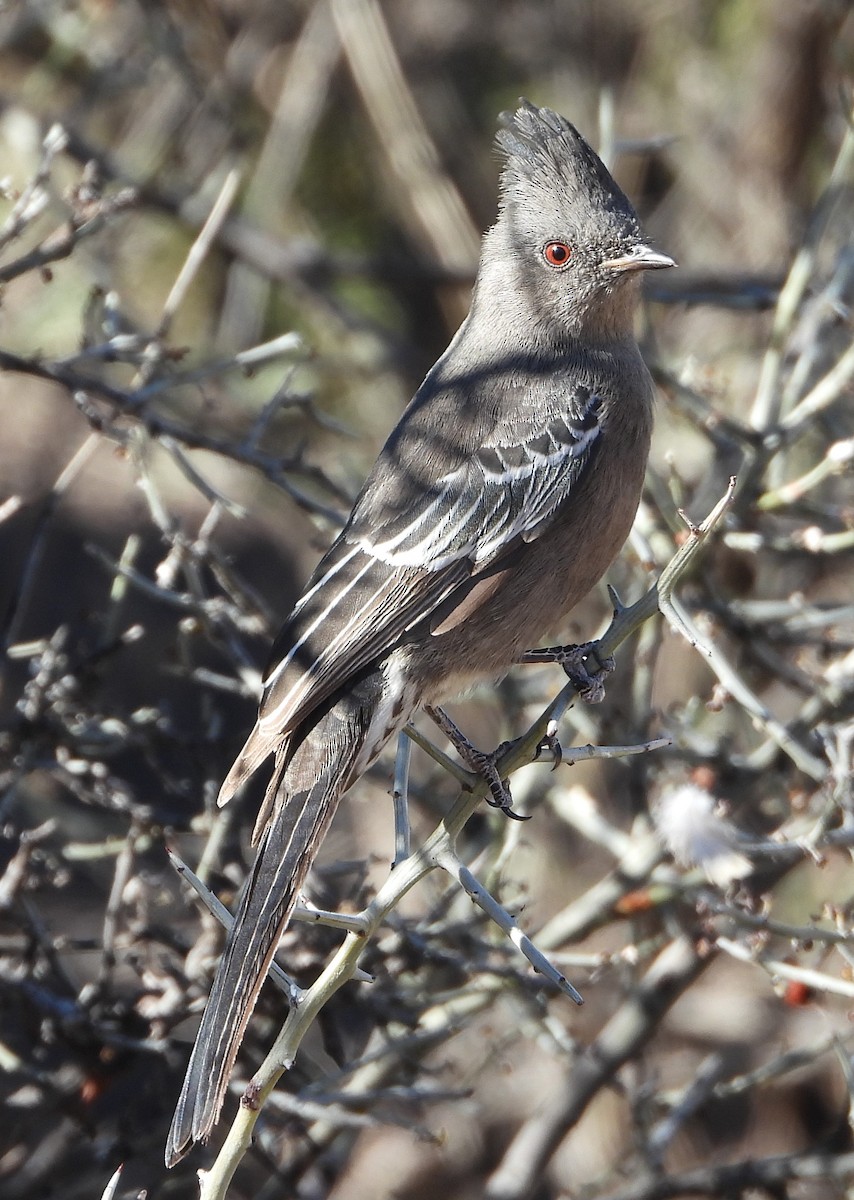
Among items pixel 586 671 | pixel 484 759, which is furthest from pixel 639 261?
pixel 484 759

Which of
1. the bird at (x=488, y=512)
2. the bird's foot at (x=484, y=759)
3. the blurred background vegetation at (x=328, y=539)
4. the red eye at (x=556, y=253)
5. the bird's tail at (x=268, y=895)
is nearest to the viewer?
the bird's tail at (x=268, y=895)

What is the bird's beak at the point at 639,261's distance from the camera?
423cm

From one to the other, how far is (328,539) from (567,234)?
4.25 ft

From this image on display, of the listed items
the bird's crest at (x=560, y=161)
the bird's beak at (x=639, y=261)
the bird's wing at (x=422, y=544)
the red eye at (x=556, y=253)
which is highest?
the bird's crest at (x=560, y=161)

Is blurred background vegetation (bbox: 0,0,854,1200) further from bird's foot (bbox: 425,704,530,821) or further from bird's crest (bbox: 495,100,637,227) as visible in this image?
bird's crest (bbox: 495,100,637,227)

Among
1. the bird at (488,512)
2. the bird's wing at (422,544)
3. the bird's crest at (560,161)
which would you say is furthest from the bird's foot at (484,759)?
the bird's crest at (560,161)

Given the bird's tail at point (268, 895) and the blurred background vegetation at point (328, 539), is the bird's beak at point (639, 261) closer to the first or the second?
the blurred background vegetation at point (328, 539)

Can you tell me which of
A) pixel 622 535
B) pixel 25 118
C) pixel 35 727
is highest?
pixel 25 118

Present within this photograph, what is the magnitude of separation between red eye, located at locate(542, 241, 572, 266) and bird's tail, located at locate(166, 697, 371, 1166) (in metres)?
1.60

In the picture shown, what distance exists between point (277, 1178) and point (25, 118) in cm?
446

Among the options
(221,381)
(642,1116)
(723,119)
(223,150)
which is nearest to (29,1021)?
(642,1116)

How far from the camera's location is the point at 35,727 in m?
3.98

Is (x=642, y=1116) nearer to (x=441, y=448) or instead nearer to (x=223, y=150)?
(x=441, y=448)

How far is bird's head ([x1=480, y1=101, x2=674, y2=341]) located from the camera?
4.39m
